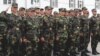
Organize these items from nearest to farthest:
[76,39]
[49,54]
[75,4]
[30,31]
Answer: [30,31]
[49,54]
[76,39]
[75,4]

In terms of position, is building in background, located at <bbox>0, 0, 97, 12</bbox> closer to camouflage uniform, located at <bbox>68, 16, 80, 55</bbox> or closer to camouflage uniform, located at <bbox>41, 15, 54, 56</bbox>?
camouflage uniform, located at <bbox>68, 16, 80, 55</bbox>

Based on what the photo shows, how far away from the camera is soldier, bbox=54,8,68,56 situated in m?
11.9

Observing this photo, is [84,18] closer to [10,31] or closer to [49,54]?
[49,54]

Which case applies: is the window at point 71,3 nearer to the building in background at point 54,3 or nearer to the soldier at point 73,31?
the building in background at point 54,3

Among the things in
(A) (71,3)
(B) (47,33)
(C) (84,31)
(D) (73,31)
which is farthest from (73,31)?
(A) (71,3)

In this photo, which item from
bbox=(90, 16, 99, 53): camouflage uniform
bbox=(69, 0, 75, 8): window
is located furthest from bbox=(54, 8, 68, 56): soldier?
bbox=(69, 0, 75, 8): window

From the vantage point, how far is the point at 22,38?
10352mm

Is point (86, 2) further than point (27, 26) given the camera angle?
Yes

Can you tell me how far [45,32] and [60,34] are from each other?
2.44 feet

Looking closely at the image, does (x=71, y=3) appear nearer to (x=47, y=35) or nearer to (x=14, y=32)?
(x=47, y=35)

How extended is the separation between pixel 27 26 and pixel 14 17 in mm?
512

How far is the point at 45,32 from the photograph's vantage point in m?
11.3

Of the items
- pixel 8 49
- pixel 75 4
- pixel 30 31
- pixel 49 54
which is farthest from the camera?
pixel 75 4

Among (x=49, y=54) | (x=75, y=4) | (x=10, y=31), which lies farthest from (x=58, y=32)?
(x=75, y=4)
